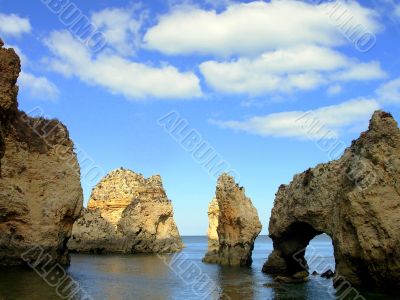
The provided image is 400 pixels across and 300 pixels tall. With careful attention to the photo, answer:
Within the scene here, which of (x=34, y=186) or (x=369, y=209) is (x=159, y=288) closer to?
(x=369, y=209)

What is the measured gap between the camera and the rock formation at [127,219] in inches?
3022

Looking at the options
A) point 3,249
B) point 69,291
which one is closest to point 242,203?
point 3,249

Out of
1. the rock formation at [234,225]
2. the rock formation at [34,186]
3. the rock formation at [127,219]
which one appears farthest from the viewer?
the rock formation at [127,219]

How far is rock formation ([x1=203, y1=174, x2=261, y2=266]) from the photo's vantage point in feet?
174

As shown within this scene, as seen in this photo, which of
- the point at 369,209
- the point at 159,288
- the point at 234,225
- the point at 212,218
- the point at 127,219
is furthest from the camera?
the point at 212,218

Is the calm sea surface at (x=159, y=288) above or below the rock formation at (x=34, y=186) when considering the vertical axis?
below

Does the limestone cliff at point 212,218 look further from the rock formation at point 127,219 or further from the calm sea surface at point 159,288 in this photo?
the calm sea surface at point 159,288

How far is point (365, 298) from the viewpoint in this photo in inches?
965

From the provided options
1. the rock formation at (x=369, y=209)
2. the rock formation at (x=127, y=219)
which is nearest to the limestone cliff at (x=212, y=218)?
the rock formation at (x=127, y=219)

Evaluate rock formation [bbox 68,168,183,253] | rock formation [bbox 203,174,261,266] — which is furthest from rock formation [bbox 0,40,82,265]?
rock formation [bbox 68,168,183,253]

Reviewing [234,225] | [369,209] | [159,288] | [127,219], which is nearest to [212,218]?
[127,219]

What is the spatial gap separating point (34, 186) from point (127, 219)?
1698 inches

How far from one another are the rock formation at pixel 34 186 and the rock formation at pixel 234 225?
18.5 m

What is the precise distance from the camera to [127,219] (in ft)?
266
